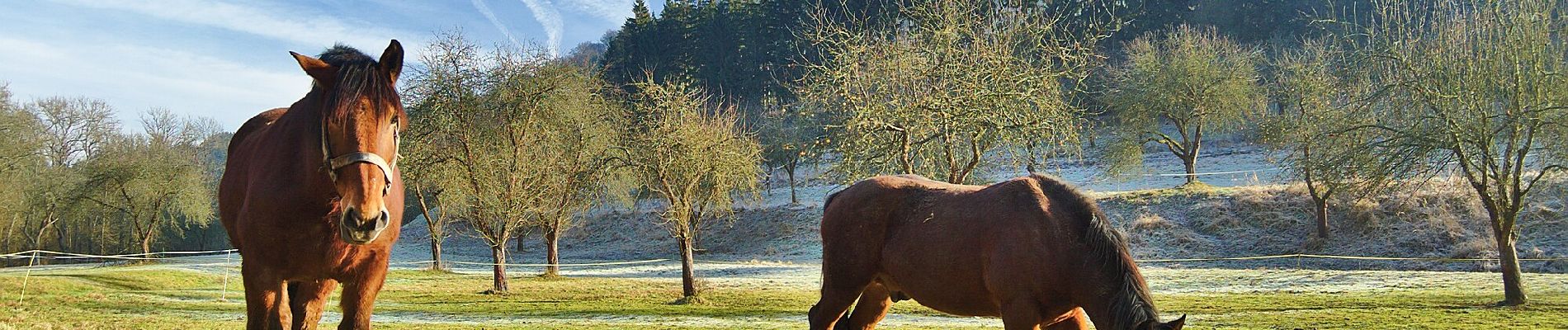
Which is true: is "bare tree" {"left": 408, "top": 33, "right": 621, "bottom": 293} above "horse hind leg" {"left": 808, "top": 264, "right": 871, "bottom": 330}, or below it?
above

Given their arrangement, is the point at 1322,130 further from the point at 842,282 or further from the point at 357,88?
the point at 357,88

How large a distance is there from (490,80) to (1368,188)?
19.6 meters

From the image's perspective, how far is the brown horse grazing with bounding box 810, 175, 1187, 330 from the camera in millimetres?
5418

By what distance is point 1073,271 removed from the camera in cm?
555

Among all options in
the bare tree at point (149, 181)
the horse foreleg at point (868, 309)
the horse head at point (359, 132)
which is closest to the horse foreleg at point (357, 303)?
the horse head at point (359, 132)

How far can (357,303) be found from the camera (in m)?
4.00

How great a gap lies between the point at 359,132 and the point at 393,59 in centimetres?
47

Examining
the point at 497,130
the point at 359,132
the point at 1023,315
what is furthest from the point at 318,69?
the point at 497,130

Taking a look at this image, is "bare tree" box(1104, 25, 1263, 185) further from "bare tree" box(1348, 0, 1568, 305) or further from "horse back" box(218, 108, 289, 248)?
"horse back" box(218, 108, 289, 248)

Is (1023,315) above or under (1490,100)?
under

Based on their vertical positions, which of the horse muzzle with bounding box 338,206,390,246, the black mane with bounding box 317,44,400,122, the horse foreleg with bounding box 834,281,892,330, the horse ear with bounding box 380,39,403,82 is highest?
the horse ear with bounding box 380,39,403,82

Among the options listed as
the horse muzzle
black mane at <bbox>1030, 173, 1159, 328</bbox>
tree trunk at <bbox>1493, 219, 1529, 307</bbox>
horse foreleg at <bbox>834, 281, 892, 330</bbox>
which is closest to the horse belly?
horse foreleg at <bbox>834, 281, 892, 330</bbox>

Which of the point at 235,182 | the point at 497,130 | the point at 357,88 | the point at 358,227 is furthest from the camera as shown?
the point at 497,130

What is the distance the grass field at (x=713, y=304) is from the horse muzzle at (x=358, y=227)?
10045mm
